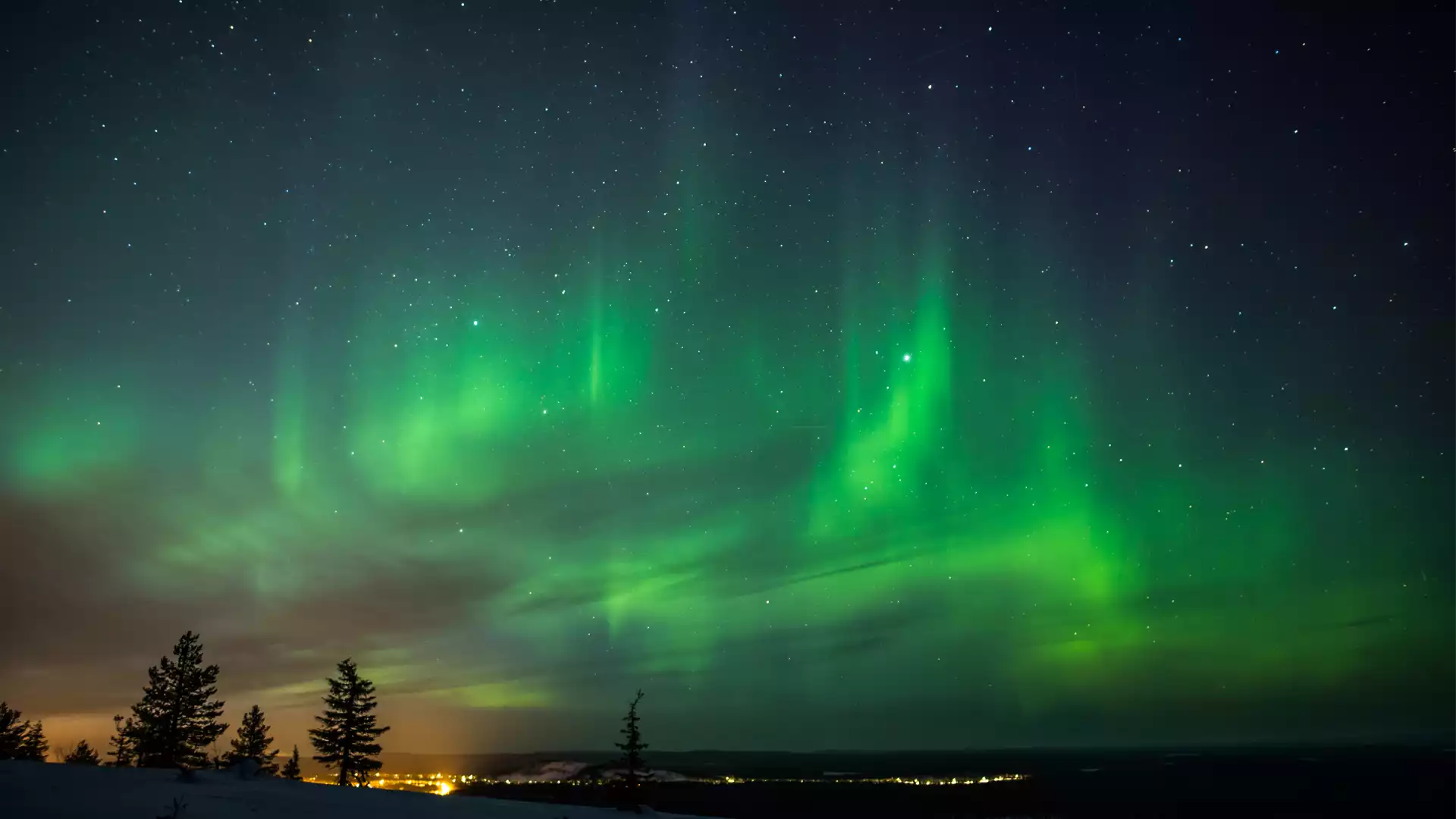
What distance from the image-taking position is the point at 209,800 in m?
8.58

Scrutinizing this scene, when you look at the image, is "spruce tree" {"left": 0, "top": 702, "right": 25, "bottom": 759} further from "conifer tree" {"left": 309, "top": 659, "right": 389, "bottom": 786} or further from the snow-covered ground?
the snow-covered ground

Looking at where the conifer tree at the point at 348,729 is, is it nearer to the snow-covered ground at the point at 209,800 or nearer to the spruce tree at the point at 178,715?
the spruce tree at the point at 178,715

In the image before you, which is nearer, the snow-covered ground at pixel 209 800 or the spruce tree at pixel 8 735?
the snow-covered ground at pixel 209 800

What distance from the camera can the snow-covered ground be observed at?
7902mm

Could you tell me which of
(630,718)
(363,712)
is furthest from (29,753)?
(630,718)

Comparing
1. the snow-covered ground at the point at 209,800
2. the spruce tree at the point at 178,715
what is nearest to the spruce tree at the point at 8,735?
the spruce tree at the point at 178,715

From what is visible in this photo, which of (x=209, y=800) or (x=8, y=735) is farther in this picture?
(x=8, y=735)

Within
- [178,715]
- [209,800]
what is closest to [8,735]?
[178,715]

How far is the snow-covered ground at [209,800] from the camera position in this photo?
7.90 m

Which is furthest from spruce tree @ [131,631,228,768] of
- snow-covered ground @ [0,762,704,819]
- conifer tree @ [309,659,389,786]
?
snow-covered ground @ [0,762,704,819]

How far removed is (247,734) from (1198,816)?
6643 inches

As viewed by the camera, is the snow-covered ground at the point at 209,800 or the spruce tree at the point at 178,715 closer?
the snow-covered ground at the point at 209,800

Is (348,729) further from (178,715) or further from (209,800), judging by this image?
(209,800)

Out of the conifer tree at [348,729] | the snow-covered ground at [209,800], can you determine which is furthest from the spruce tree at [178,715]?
the snow-covered ground at [209,800]
